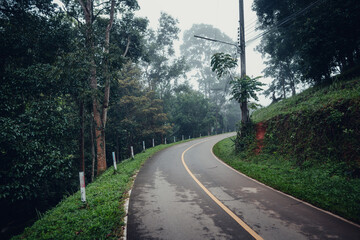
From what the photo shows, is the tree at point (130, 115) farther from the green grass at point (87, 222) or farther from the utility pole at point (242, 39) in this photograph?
the green grass at point (87, 222)

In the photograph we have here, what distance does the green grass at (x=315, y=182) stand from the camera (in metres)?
4.98

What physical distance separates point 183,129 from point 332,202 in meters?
34.7

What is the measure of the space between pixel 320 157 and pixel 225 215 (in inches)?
216

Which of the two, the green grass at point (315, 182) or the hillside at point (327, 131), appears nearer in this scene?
the green grass at point (315, 182)

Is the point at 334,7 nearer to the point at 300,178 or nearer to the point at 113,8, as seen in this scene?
the point at 300,178

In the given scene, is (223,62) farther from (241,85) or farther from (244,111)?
(244,111)

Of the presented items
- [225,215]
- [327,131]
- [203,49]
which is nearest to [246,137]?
[327,131]

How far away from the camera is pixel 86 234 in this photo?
4145 mm

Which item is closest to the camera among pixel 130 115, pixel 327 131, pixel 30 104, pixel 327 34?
pixel 327 131

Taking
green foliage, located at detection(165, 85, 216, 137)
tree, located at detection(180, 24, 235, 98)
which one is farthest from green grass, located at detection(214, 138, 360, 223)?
tree, located at detection(180, 24, 235, 98)

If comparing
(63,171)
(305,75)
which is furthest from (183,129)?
(63,171)

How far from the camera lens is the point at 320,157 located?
764 centimetres

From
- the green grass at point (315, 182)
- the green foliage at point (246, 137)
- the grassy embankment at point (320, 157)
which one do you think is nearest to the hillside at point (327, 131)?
A: the grassy embankment at point (320, 157)

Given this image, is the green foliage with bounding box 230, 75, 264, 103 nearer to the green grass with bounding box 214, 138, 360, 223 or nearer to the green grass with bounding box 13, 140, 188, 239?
the green grass with bounding box 214, 138, 360, 223
